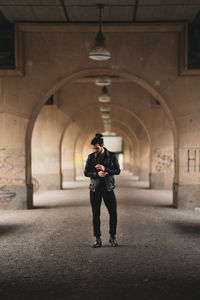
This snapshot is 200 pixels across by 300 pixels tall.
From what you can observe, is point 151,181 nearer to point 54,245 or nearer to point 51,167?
point 51,167

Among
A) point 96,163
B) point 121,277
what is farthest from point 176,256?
point 96,163

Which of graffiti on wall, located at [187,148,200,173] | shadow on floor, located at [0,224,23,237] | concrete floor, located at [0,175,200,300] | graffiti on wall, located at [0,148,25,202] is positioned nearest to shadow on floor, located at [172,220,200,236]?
concrete floor, located at [0,175,200,300]

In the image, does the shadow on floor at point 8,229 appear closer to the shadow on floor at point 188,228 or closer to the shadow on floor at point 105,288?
the shadow on floor at point 105,288

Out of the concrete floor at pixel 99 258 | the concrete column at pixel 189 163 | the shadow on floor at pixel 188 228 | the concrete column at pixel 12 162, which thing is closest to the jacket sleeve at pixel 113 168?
the concrete floor at pixel 99 258

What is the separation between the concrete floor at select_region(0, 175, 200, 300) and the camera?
381cm

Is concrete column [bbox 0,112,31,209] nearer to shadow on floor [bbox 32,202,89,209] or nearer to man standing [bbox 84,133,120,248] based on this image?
shadow on floor [bbox 32,202,89,209]

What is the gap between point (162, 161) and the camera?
15.5 metres

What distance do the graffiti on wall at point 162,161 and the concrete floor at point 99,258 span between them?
269 inches

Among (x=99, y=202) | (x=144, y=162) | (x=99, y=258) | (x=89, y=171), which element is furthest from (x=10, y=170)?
(x=144, y=162)

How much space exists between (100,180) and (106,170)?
8.3 inches

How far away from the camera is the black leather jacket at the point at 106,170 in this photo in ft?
17.7

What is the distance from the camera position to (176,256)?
5082mm

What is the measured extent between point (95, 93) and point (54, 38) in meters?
7.37

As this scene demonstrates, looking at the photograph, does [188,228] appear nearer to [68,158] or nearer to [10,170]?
[10,170]
